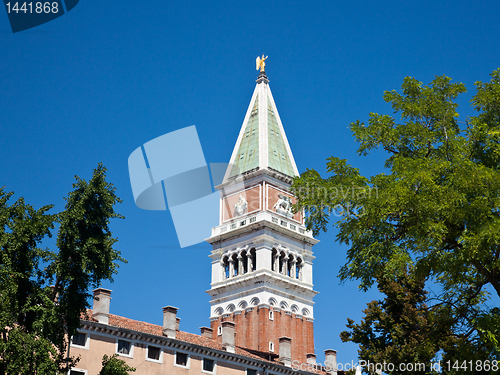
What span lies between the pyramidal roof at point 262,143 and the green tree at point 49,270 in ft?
153

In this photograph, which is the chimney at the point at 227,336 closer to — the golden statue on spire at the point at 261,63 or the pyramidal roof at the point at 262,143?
the pyramidal roof at the point at 262,143

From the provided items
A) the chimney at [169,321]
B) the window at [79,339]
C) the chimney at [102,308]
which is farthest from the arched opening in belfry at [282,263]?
the window at [79,339]

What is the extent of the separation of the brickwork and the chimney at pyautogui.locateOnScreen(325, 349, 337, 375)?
11.4 m

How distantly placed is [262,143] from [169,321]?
1530 inches

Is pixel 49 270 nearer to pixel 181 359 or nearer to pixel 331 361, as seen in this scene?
pixel 181 359

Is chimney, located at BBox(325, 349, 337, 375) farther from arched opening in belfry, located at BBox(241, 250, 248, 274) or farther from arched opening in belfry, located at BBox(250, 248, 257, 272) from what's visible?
arched opening in belfry, located at BBox(241, 250, 248, 274)

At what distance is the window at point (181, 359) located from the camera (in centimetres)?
4175

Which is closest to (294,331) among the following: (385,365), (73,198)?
(385,365)

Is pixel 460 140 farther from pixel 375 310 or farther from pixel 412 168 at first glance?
pixel 375 310

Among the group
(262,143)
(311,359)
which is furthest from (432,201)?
(262,143)

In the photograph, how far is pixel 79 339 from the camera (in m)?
37.2

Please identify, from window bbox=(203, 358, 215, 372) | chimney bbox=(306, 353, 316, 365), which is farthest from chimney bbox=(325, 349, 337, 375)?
window bbox=(203, 358, 215, 372)

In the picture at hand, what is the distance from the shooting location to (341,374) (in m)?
56.7

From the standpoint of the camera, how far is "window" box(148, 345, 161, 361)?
40.6 meters
